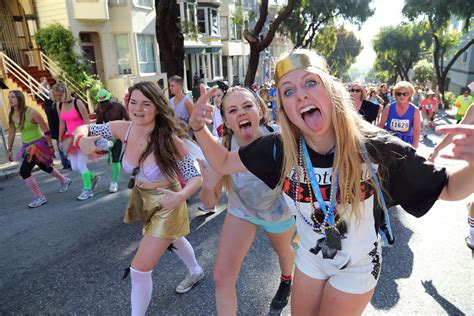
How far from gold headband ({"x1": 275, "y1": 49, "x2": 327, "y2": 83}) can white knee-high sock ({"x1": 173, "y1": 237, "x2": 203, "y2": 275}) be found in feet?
6.13

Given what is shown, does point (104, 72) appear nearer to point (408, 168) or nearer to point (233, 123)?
point (233, 123)

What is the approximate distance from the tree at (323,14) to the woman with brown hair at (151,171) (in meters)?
24.6

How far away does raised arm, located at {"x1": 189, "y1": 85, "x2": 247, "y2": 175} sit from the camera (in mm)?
2033

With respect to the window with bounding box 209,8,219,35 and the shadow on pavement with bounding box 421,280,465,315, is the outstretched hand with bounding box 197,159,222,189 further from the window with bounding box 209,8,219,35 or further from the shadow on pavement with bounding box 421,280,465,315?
the window with bounding box 209,8,219,35

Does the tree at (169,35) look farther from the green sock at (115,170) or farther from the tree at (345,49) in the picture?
the tree at (345,49)

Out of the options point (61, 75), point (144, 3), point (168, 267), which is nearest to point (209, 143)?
point (168, 267)

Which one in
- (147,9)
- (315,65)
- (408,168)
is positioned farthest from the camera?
(147,9)

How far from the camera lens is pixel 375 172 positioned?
161 centimetres

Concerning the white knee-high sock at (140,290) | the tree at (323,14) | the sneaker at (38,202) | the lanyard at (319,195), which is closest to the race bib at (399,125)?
the lanyard at (319,195)

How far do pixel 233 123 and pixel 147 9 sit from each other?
19.8m

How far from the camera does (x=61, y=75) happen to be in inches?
603

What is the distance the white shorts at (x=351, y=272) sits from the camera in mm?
1677

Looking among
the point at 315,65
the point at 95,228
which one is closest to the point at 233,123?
the point at 315,65

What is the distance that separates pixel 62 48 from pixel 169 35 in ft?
27.4
